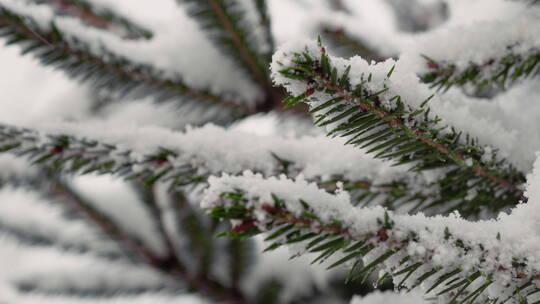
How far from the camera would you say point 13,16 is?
2.17 ft

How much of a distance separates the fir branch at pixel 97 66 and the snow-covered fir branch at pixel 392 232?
53cm

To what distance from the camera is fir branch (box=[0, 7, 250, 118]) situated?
0.69 m

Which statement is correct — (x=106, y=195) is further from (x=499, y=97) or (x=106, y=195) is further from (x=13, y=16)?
(x=499, y=97)

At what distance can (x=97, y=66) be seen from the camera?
0.77 m

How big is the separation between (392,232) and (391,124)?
107mm

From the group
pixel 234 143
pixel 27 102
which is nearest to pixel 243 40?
pixel 234 143

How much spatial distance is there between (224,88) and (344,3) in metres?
0.92

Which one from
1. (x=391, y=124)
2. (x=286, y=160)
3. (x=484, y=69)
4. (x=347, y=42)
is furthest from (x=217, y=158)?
(x=347, y=42)

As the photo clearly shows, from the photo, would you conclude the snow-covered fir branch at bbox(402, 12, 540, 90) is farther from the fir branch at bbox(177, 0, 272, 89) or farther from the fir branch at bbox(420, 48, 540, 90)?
the fir branch at bbox(177, 0, 272, 89)

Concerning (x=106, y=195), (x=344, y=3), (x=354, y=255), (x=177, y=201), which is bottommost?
(x=354, y=255)

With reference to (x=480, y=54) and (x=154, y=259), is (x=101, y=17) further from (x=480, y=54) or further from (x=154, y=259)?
(x=480, y=54)

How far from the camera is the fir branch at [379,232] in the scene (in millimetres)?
322

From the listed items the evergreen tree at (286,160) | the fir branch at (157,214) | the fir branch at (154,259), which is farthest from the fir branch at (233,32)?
the fir branch at (154,259)

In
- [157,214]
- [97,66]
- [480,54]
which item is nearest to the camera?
[480,54]
